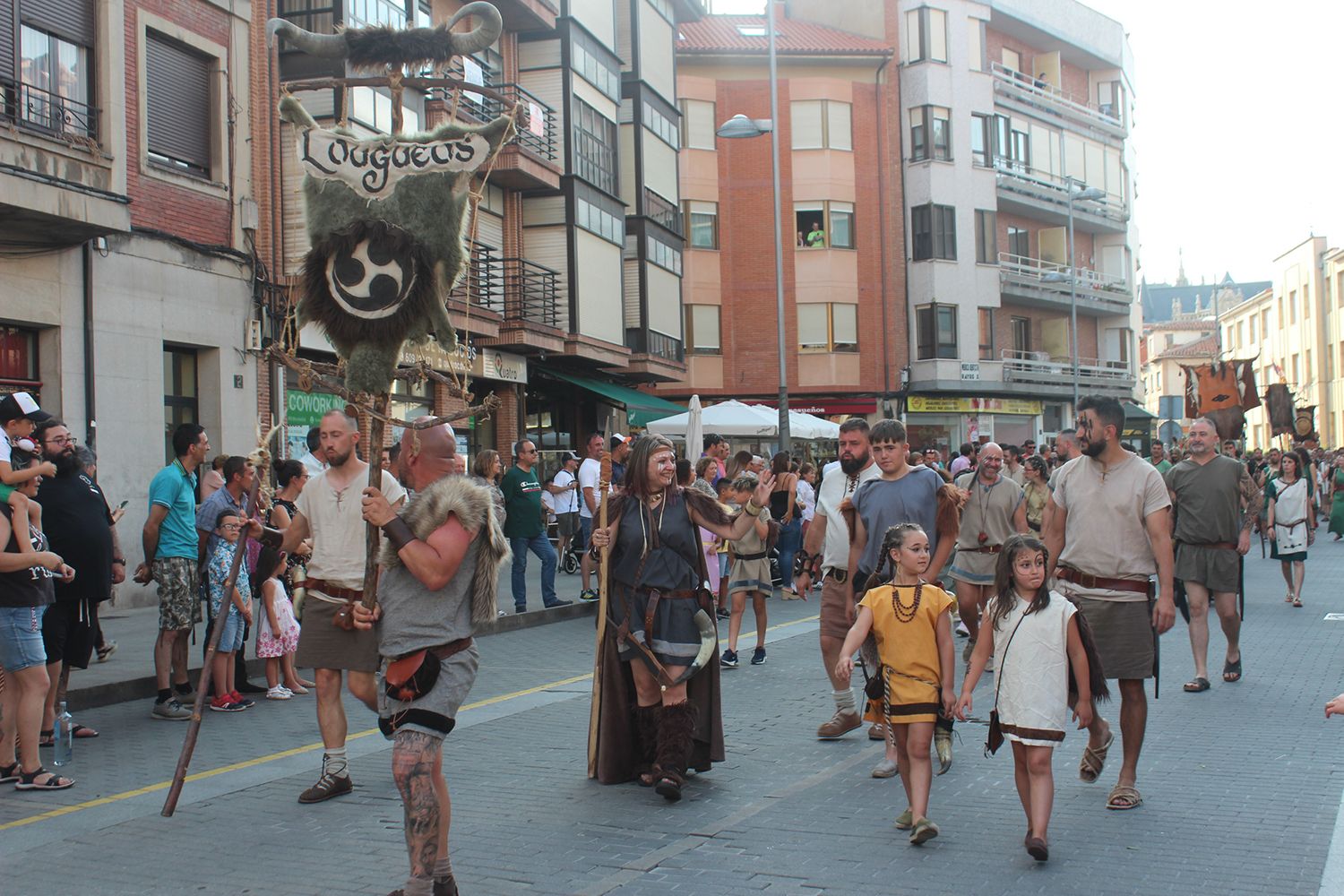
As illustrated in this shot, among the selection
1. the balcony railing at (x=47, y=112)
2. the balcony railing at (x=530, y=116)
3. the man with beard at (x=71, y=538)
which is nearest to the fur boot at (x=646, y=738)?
the man with beard at (x=71, y=538)

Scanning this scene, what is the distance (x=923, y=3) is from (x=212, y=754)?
135 feet

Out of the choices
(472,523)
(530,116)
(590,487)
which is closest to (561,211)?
(530,116)

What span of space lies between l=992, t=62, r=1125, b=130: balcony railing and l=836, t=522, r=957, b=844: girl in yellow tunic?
43057mm

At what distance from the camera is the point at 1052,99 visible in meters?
49.3

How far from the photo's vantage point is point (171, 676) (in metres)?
9.73

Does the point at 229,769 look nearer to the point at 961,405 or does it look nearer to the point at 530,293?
the point at 530,293

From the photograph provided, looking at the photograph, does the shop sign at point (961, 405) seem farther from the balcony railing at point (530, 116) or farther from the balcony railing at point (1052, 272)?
the balcony railing at point (530, 116)

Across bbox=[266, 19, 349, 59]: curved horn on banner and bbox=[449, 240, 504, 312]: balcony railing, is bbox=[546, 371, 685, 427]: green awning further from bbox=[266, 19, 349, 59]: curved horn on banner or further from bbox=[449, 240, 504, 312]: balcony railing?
bbox=[266, 19, 349, 59]: curved horn on banner

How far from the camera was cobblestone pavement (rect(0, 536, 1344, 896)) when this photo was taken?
536cm

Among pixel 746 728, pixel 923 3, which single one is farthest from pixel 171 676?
pixel 923 3

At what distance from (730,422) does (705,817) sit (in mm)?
18589

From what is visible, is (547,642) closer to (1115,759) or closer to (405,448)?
(1115,759)

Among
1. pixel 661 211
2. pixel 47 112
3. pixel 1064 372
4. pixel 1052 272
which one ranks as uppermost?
pixel 1052 272

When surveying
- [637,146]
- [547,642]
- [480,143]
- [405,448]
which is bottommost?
[547,642]
